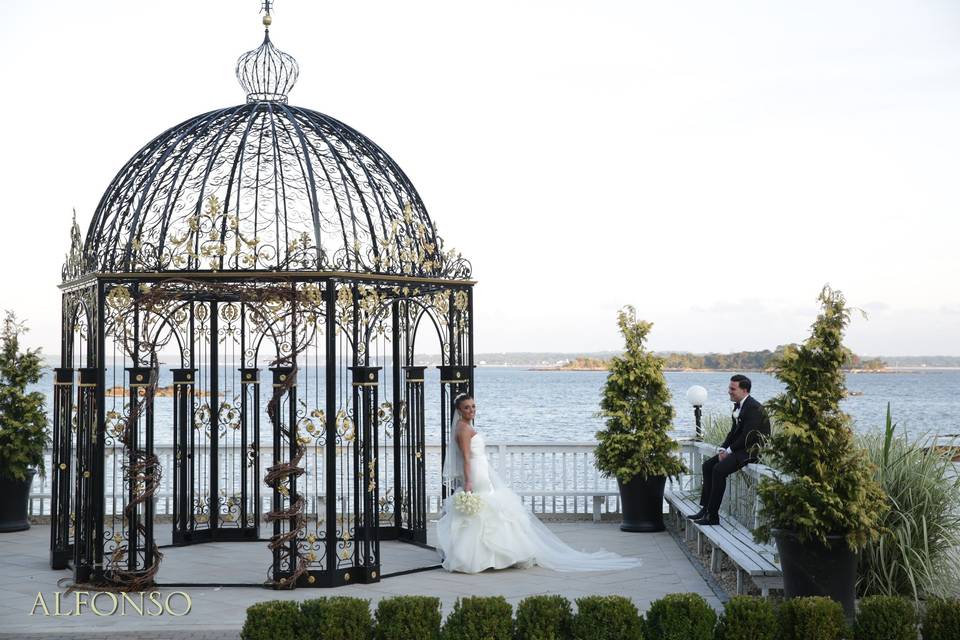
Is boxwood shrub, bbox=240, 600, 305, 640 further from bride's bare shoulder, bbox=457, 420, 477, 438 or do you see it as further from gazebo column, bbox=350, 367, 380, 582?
bride's bare shoulder, bbox=457, 420, 477, 438

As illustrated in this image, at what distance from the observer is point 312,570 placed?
29.5ft

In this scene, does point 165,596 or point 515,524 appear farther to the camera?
point 515,524

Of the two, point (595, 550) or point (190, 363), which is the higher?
point (190, 363)

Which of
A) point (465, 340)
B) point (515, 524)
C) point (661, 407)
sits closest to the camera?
point (515, 524)

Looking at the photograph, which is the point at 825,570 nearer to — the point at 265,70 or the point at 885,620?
the point at 885,620

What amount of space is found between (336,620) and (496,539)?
3372mm

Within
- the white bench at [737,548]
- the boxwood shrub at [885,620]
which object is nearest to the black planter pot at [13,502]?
the white bench at [737,548]

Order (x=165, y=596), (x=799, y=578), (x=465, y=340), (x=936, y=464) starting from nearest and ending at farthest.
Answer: (x=799, y=578), (x=936, y=464), (x=165, y=596), (x=465, y=340)

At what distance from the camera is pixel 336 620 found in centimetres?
636

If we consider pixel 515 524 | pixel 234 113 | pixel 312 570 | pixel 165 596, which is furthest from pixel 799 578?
pixel 234 113

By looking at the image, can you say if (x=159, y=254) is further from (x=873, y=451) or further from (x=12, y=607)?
(x=873, y=451)

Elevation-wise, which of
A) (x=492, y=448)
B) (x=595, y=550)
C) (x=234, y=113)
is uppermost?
(x=234, y=113)

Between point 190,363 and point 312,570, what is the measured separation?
325 centimetres

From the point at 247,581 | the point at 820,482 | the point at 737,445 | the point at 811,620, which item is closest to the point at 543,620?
the point at 811,620
